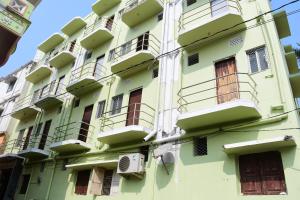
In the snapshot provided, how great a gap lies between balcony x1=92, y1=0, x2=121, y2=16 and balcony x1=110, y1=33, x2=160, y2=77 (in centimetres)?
542

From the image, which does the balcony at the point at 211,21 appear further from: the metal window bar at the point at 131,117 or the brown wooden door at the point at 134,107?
the metal window bar at the point at 131,117

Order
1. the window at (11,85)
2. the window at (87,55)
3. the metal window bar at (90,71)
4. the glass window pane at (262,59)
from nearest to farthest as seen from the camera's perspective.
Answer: the glass window pane at (262,59), the metal window bar at (90,71), the window at (87,55), the window at (11,85)

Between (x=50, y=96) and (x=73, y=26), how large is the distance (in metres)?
7.59

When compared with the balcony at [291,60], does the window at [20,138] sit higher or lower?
lower

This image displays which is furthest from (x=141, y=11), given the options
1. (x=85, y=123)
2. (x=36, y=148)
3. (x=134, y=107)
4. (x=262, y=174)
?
(x=262, y=174)

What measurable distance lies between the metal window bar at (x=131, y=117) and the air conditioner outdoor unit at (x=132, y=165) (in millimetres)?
1509

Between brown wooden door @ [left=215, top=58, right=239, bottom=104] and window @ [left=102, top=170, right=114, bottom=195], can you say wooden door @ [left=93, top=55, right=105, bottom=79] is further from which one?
brown wooden door @ [left=215, top=58, right=239, bottom=104]

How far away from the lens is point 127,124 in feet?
38.0

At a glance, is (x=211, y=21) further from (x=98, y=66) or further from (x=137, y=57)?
(x=98, y=66)

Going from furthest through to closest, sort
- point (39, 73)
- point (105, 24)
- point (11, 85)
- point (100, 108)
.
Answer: point (11, 85) < point (39, 73) < point (105, 24) < point (100, 108)

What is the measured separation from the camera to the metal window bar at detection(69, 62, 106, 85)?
15.0m

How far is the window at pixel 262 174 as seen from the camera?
6.88 meters

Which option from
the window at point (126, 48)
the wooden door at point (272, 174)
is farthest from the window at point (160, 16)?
the wooden door at point (272, 174)

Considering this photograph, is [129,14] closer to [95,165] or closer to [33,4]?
[33,4]
